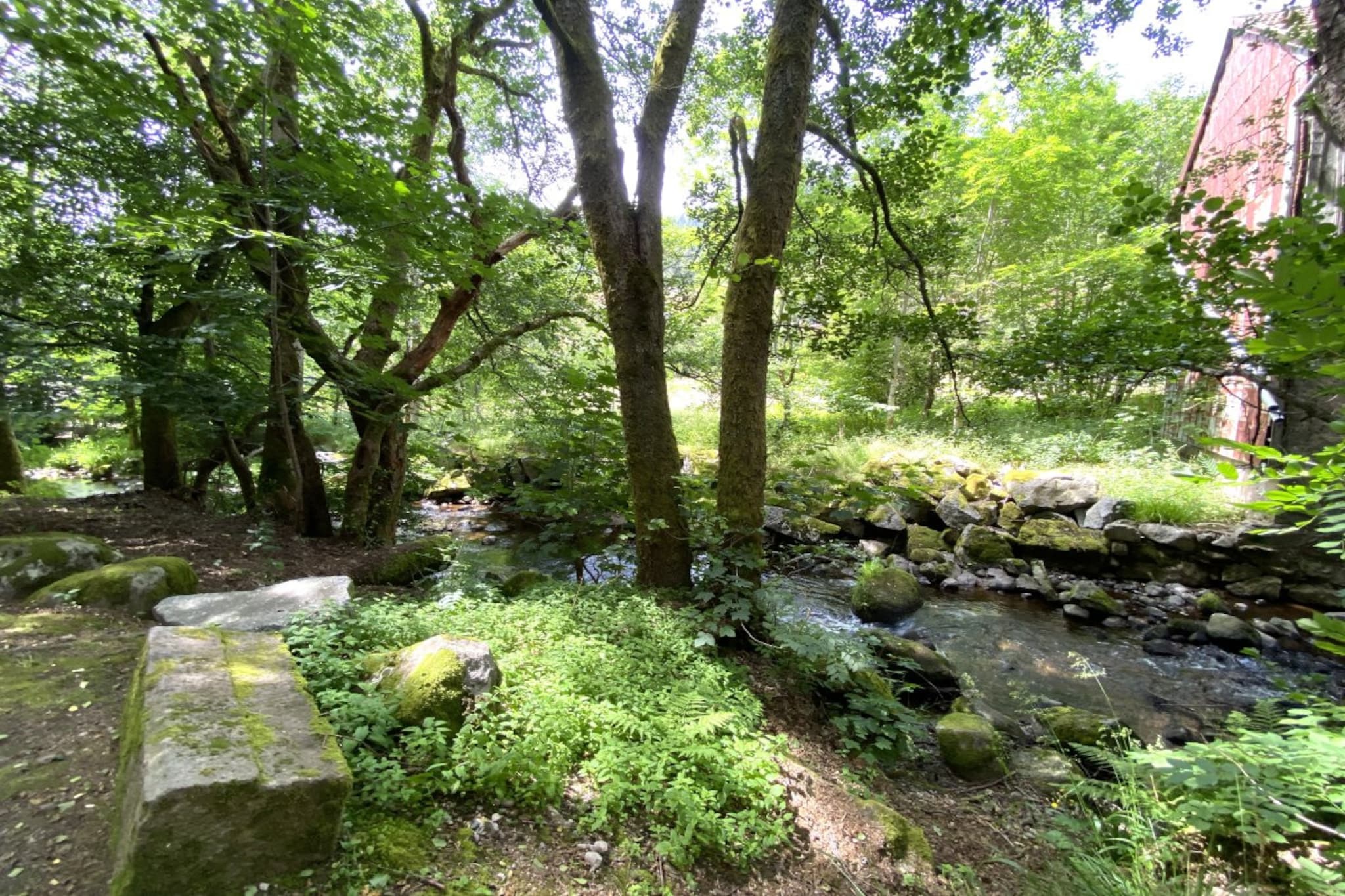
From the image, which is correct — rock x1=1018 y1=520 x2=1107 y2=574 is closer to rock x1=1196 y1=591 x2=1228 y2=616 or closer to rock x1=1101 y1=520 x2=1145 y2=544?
rock x1=1101 y1=520 x2=1145 y2=544

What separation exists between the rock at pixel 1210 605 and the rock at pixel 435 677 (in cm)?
902

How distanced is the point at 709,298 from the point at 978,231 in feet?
41.5

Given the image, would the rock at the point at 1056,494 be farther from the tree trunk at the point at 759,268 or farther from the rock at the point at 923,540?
the tree trunk at the point at 759,268

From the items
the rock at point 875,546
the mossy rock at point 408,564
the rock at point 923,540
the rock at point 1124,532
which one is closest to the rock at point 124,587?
the mossy rock at point 408,564

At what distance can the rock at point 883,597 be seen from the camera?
7102 mm

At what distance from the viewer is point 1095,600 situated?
7.28 m

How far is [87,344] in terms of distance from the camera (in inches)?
187

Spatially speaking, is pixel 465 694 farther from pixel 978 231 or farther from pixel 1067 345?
pixel 978 231

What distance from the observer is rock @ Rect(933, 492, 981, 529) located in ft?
31.6

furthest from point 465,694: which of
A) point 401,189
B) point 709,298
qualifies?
point 709,298

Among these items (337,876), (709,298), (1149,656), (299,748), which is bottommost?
(1149,656)

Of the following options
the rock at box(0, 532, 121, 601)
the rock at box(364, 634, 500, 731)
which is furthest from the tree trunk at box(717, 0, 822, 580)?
the rock at box(0, 532, 121, 601)

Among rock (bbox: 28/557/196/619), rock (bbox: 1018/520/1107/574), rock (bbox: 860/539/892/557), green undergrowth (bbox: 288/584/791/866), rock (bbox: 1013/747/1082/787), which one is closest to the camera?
green undergrowth (bbox: 288/584/791/866)

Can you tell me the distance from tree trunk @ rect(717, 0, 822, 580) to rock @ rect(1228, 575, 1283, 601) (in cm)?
812
